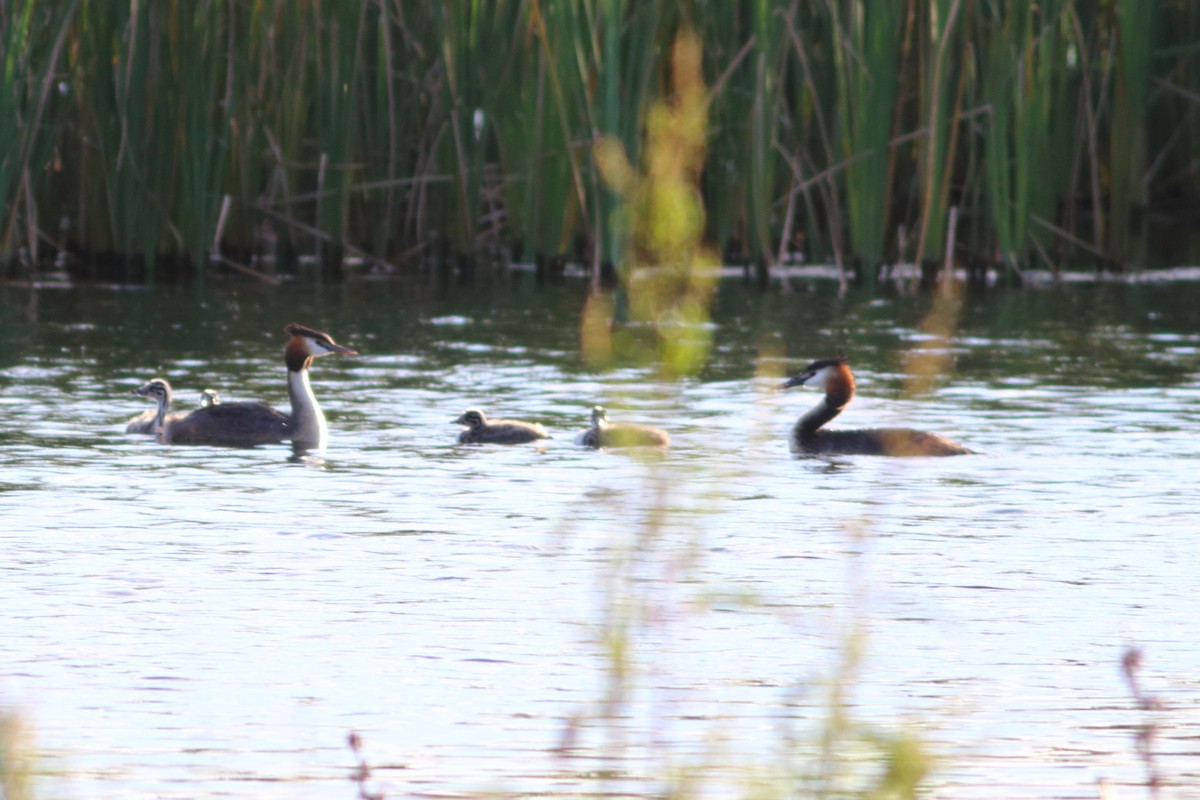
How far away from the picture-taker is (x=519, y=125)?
17500 millimetres

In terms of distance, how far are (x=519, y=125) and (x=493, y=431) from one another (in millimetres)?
7007

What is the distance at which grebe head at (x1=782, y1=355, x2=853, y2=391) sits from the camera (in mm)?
11969

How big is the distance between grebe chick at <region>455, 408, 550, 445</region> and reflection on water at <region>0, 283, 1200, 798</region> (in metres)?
0.15

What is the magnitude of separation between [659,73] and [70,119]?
4332 mm

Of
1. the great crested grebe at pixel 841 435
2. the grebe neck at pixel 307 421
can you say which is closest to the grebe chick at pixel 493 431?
the grebe neck at pixel 307 421

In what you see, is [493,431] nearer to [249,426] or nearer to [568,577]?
[249,426]

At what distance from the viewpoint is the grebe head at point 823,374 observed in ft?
39.3

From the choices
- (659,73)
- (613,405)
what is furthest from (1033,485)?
(659,73)

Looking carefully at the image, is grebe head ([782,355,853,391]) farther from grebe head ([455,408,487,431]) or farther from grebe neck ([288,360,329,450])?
grebe neck ([288,360,329,450])

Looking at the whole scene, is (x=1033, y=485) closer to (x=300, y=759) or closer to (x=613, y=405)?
(x=300, y=759)

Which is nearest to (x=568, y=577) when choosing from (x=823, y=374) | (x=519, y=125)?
(x=823, y=374)

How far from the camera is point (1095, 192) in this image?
1789 centimetres

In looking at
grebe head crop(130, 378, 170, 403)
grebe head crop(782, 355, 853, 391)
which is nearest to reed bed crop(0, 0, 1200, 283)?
grebe head crop(130, 378, 170, 403)

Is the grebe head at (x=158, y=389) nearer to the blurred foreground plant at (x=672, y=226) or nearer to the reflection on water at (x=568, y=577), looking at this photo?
A: the reflection on water at (x=568, y=577)
